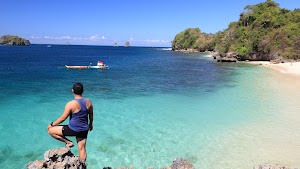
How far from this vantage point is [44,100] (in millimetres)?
22688

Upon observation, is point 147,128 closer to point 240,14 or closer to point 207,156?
point 207,156

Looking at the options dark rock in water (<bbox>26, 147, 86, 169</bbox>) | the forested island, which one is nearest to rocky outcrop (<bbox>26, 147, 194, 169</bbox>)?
dark rock in water (<bbox>26, 147, 86, 169</bbox>)

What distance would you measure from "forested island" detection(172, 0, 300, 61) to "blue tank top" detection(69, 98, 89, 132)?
69559mm

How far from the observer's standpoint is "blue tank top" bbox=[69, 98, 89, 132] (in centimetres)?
606

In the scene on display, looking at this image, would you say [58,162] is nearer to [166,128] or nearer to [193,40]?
[166,128]

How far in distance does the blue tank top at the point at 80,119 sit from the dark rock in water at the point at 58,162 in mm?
574

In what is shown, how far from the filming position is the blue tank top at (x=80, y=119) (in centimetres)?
606

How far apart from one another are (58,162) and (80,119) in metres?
1.09

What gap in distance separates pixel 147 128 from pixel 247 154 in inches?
232

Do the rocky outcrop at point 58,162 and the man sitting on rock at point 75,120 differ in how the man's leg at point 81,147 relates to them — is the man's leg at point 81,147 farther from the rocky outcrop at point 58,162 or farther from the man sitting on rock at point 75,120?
the rocky outcrop at point 58,162

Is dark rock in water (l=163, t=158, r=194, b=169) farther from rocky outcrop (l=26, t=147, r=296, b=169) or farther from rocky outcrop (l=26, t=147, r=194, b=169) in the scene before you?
rocky outcrop (l=26, t=147, r=194, b=169)

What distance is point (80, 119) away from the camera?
20.0 feet

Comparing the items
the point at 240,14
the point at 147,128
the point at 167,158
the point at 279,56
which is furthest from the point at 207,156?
the point at 240,14

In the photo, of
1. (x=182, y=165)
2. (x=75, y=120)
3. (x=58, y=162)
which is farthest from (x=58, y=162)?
(x=182, y=165)
